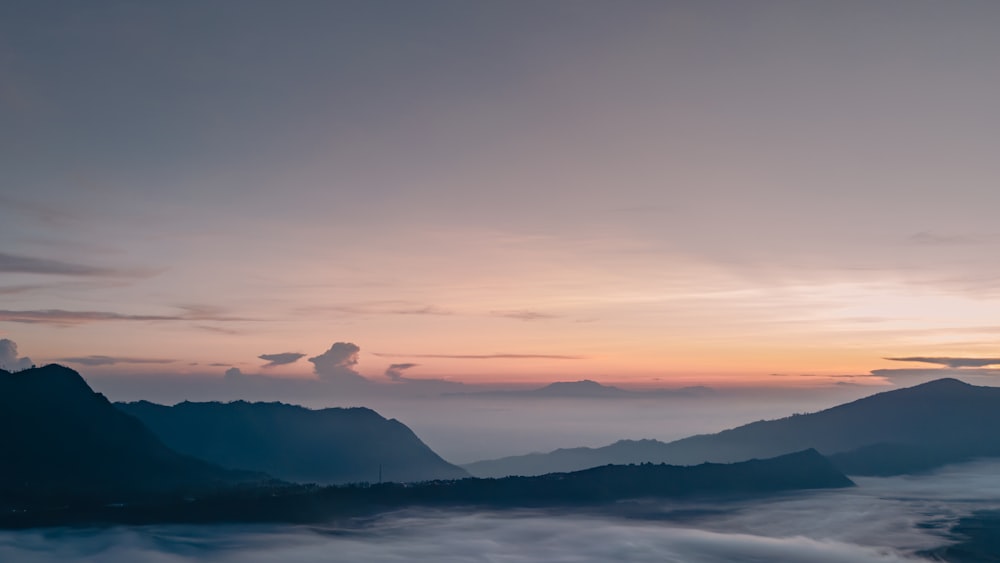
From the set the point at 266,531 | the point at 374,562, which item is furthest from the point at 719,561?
the point at 266,531

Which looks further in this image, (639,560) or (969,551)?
(969,551)

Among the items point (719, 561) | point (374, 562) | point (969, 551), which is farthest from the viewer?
point (969, 551)

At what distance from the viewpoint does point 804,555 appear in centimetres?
18875

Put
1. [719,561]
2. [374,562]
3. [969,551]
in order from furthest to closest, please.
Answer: [969,551]
[719,561]
[374,562]

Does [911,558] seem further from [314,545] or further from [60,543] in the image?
[60,543]

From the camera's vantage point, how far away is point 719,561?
586 ft

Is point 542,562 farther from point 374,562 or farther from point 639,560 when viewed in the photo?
point 374,562

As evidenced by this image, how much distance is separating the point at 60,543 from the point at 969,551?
206050 millimetres

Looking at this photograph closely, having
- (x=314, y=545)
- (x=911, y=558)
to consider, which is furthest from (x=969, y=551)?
(x=314, y=545)

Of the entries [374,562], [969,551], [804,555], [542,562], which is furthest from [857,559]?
[374,562]

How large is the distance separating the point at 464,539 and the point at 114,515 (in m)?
86.1

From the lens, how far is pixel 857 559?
611 ft

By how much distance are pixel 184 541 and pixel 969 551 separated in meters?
183

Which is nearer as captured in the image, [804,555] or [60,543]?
[60,543]
